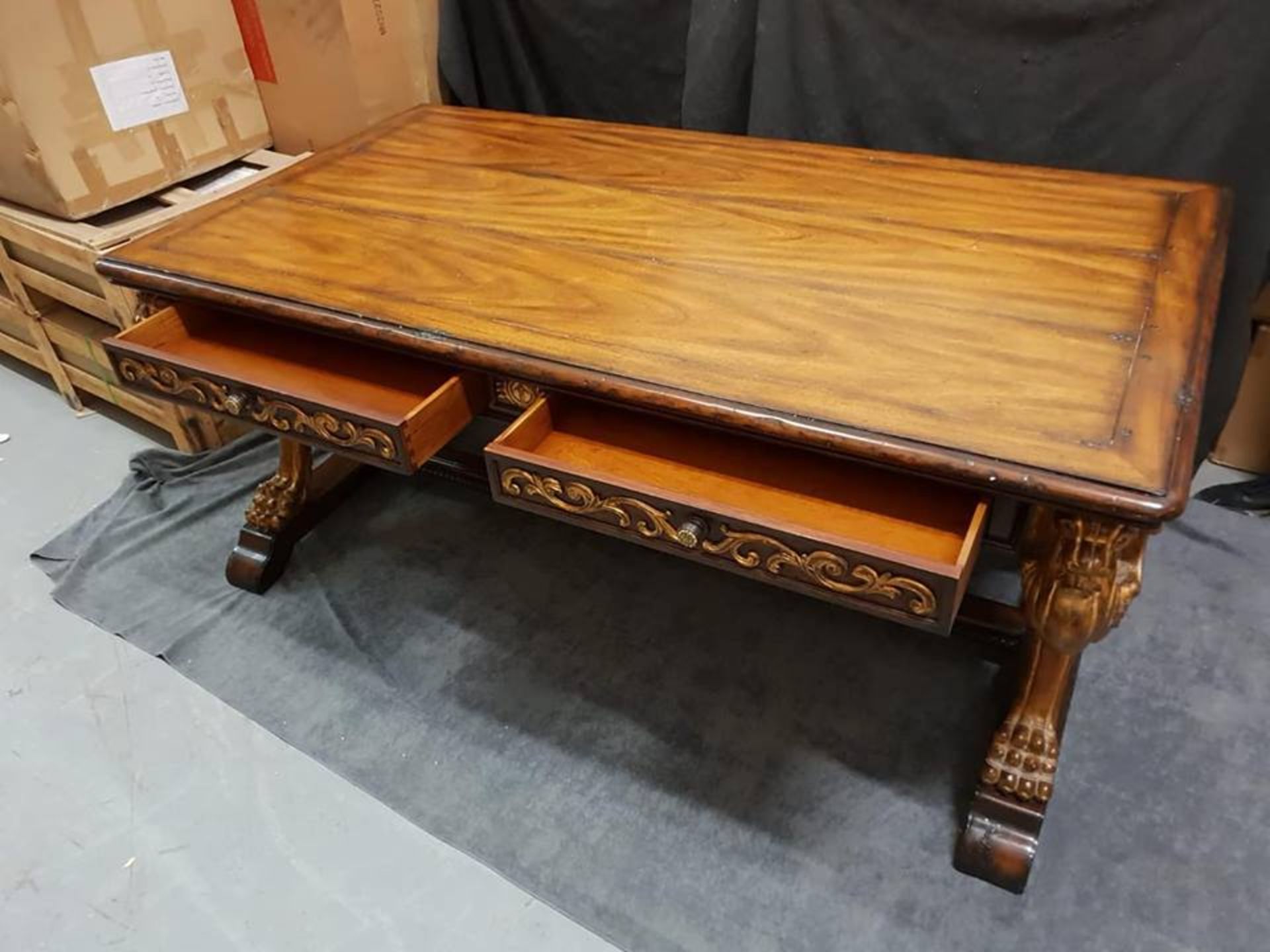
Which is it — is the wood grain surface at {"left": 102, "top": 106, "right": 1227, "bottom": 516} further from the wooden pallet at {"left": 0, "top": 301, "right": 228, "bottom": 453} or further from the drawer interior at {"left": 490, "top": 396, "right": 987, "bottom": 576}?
the wooden pallet at {"left": 0, "top": 301, "right": 228, "bottom": 453}

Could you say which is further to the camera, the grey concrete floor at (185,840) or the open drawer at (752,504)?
the grey concrete floor at (185,840)

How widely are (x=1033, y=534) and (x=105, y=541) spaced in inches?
54.3

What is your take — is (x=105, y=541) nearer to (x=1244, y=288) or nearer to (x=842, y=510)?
(x=842, y=510)

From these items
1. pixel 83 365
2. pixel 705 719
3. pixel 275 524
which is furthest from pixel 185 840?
pixel 83 365

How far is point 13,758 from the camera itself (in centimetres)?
123

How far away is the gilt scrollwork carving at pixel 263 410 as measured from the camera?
0.96 m

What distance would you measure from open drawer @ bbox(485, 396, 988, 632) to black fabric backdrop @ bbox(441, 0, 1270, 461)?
0.69 metres

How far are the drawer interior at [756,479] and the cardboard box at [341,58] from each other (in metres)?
0.94

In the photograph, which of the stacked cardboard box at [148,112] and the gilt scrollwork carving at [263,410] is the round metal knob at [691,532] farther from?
the stacked cardboard box at [148,112]

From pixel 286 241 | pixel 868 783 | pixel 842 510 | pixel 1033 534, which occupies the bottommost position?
pixel 868 783

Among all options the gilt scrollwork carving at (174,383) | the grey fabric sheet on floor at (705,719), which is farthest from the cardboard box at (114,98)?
the gilt scrollwork carving at (174,383)

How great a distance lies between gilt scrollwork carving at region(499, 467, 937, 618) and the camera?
76cm

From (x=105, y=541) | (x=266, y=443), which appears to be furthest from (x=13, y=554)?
(x=266, y=443)

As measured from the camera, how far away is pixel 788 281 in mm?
996
